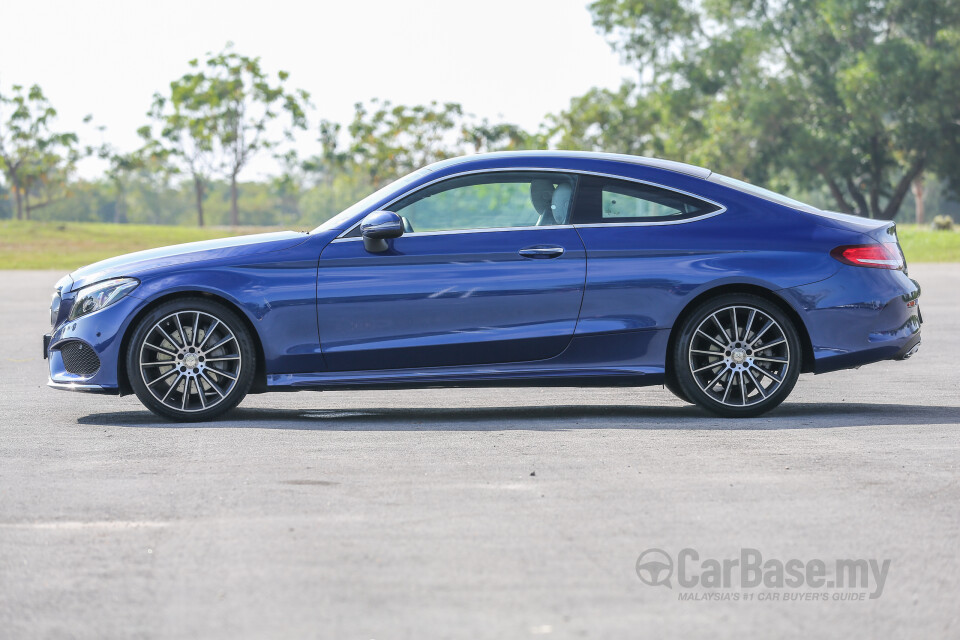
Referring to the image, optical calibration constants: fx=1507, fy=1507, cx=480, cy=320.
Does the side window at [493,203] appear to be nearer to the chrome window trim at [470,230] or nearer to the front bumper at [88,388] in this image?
the chrome window trim at [470,230]

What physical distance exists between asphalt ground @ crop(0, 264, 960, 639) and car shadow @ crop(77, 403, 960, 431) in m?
0.03

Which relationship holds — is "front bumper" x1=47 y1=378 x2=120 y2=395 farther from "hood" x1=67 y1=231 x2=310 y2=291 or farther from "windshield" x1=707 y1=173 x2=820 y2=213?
"windshield" x1=707 y1=173 x2=820 y2=213

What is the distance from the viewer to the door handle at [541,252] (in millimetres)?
8539

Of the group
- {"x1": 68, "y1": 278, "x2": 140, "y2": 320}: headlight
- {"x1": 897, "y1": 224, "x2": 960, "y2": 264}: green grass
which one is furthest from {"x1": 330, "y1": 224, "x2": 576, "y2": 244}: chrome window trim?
{"x1": 897, "y1": 224, "x2": 960, "y2": 264}: green grass

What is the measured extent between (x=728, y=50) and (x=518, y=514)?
6096cm

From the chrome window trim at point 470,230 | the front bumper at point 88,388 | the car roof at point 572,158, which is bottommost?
the front bumper at point 88,388

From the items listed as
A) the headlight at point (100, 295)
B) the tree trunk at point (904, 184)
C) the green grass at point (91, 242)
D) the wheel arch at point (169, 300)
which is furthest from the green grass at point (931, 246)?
the headlight at point (100, 295)

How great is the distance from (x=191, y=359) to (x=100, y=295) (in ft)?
2.14

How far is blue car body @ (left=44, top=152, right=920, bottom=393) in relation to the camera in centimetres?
852

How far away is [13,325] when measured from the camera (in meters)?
18.0

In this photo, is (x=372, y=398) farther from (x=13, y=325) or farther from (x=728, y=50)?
(x=728, y=50)

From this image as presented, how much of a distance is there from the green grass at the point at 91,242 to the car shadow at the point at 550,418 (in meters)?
34.6

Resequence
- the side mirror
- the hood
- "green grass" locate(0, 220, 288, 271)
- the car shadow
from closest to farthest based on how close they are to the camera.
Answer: the side mirror
the car shadow
the hood
"green grass" locate(0, 220, 288, 271)

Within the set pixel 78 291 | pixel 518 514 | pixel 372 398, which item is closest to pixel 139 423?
pixel 78 291
